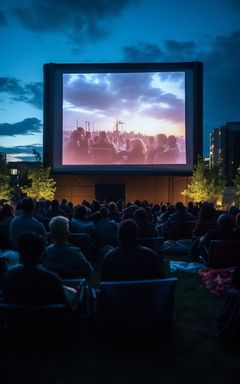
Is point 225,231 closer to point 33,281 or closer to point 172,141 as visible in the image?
point 33,281

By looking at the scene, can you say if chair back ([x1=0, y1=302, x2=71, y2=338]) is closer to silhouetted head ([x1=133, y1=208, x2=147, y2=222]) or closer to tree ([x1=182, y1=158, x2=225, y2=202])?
silhouetted head ([x1=133, y1=208, x2=147, y2=222])

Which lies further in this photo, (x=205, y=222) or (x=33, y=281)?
(x=205, y=222)

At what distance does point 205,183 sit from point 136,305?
2831cm

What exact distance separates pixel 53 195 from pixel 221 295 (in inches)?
1149

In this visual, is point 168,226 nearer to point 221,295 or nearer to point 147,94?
point 221,295

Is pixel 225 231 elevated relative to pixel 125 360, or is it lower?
elevated

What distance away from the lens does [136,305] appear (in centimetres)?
432

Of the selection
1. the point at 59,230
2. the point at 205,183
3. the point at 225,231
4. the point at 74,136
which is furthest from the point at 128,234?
the point at 205,183

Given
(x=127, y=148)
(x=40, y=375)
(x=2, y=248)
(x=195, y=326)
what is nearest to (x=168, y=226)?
(x=2, y=248)

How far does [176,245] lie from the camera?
10.7 m

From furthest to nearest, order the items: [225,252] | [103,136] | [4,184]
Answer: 1. [4,184]
2. [103,136]
3. [225,252]

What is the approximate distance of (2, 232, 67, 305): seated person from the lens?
4008 millimetres

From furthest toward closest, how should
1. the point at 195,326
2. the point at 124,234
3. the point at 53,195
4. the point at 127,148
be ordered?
the point at 53,195
the point at 127,148
the point at 195,326
the point at 124,234

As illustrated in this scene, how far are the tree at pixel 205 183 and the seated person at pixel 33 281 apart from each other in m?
28.3
